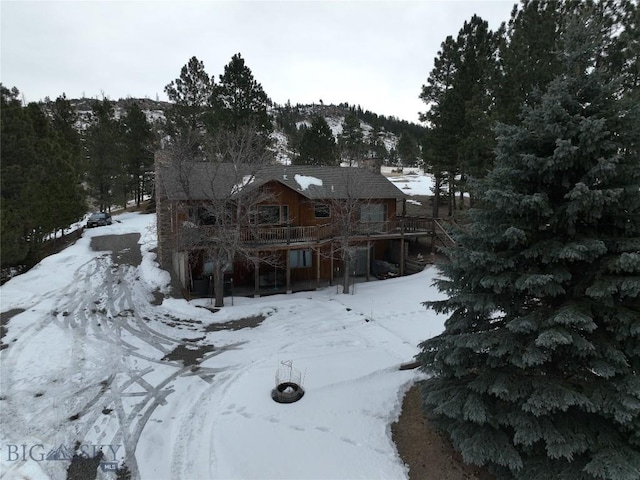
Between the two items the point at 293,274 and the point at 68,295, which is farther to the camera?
the point at 293,274

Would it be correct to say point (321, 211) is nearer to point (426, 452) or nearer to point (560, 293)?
point (426, 452)

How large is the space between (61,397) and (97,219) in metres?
30.5

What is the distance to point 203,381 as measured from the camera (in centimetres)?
1034

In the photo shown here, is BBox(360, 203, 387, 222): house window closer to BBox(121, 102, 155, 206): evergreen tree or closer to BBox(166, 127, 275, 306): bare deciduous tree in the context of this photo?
BBox(166, 127, 275, 306): bare deciduous tree

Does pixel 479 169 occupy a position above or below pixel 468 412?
above

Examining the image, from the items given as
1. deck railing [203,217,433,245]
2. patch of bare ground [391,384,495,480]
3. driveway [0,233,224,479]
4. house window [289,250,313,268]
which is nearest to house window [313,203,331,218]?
deck railing [203,217,433,245]

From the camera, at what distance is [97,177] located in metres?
40.5

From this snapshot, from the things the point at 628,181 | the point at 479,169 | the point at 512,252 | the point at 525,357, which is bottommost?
the point at 525,357

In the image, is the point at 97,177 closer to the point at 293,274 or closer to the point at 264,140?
the point at 264,140

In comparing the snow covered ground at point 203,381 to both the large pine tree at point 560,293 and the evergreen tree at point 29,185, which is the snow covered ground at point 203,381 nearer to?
the large pine tree at point 560,293

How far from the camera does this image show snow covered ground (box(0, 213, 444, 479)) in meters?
7.42

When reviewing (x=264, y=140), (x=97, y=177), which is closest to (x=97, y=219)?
(x=97, y=177)

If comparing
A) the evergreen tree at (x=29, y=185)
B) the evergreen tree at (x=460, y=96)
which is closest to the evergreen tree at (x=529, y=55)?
the evergreen tree at (x=460, y=96)

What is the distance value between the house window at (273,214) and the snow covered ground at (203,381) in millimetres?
4402
